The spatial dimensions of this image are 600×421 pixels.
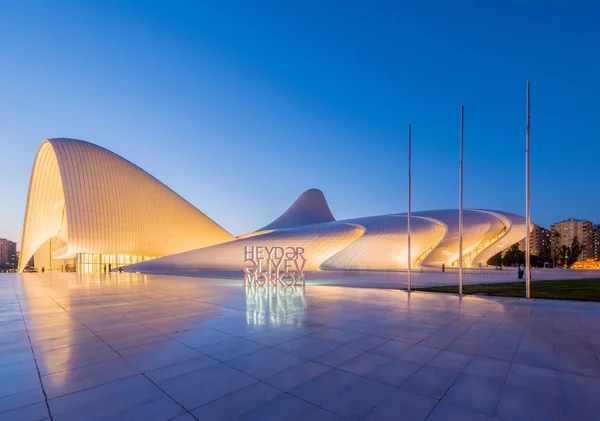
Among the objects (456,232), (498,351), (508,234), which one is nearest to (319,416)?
(498,351)

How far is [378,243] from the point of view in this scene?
106ft

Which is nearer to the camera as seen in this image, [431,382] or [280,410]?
[280,410]

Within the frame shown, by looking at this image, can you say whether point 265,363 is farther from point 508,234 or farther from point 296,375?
point 508,234

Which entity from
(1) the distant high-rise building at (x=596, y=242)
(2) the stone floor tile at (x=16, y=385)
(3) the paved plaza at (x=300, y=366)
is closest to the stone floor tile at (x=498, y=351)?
(3) the paved plaza at (x=300, y=366)

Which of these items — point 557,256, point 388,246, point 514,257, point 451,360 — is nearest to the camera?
point 451,360

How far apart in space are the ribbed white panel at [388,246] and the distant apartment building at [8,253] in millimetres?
150654

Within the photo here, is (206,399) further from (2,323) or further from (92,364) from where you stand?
(2,323)

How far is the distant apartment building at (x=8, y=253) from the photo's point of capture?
4918 inches

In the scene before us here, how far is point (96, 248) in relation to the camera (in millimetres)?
36094

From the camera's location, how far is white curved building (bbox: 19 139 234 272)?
3525 centimetres

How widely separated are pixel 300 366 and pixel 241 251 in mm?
29336

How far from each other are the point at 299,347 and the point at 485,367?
2694 mm

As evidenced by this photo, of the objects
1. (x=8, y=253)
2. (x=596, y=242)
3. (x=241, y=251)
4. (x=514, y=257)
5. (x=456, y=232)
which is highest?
(x=456, y=232)

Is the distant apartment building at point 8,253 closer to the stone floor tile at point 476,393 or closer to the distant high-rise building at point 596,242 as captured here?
the stone floor tile at point 476,393
